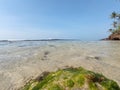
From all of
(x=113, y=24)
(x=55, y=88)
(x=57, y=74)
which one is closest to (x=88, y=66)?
(x=57, y=74)

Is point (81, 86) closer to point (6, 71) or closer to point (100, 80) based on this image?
point (100, 80)

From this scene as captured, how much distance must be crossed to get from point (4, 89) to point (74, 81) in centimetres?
265

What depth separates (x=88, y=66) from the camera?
7293mm

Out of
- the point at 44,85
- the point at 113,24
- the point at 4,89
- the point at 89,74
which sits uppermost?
the point at 113,24

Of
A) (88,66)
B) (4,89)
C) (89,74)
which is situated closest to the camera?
(89,74)

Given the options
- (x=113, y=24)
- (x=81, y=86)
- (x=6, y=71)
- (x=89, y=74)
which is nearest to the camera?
(x=81, y=86)

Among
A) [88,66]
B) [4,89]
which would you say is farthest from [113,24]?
[4,89]

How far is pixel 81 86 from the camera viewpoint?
314 centimetres

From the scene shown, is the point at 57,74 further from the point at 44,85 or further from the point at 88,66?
the point at 88,66

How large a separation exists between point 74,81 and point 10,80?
3.19 metres

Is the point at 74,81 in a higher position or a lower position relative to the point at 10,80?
higher

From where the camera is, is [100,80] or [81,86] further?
[100,80]

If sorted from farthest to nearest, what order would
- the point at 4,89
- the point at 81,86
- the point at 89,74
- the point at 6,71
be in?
1. the point at 6,71
2. the point at 4,89
3. the point at 89,74
4. the point at 81,86

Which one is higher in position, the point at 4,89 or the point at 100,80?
the point at 100,80
